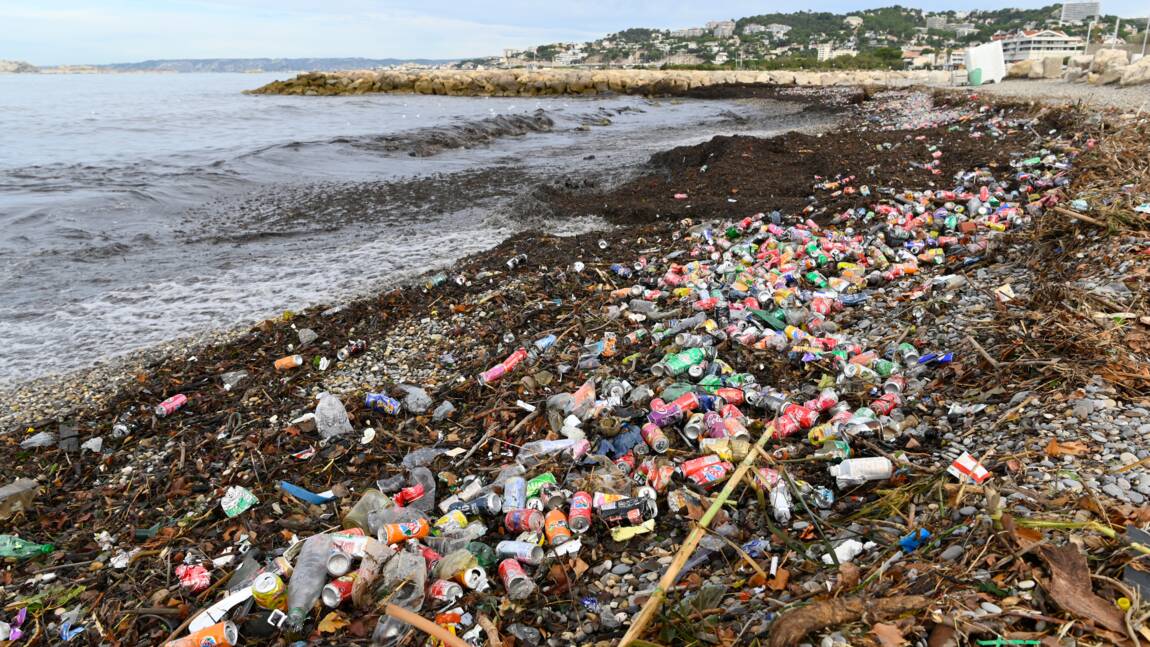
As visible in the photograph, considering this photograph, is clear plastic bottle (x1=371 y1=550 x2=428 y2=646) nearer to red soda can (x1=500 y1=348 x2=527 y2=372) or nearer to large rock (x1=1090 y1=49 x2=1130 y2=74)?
red soda can (x1=500 y1=348 x2=527 y2=372)

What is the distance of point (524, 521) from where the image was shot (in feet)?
8.32

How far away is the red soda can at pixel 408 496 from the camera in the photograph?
9.37 feet

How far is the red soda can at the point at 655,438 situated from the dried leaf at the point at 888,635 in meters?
1.39

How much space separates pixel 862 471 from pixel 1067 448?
681mm

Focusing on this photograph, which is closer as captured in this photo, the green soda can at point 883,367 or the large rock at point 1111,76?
the green soda can at point 883,367

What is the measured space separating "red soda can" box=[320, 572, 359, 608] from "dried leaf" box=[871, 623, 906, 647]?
1722 mm

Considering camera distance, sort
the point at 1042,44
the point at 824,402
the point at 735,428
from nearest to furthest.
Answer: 1. the point at 735,428
2. the point at 824,402
3. the point at 1042,44

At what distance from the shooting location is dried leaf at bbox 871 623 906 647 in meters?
1.57

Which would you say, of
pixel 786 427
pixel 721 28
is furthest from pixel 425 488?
pixel 721 28

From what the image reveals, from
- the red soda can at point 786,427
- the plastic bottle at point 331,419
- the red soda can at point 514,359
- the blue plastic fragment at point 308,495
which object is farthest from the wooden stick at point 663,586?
the plastic bottle at point 331,419

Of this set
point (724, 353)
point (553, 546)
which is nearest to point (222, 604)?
point (553, 546)

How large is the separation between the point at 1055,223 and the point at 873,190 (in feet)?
10.3

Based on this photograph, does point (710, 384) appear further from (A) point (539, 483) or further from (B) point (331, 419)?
(B) point (331, 419)

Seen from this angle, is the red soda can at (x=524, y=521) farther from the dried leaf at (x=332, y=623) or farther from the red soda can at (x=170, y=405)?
the red soda can at (x=170, y=405)
